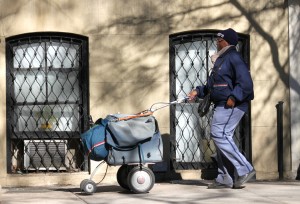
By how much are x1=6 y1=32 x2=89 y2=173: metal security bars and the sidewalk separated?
74 centimetres

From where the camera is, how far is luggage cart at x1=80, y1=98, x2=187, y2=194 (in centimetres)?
1018

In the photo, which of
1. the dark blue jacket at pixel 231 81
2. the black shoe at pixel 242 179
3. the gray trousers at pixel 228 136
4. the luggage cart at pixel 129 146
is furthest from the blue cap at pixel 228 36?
the black shoe at pixel 242 179

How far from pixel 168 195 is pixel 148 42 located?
2907 mm

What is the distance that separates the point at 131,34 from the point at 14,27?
1.71 meters

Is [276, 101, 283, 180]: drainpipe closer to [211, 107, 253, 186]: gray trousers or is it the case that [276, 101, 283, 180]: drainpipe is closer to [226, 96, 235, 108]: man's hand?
[211, 107, 253, 186]: gray trousers

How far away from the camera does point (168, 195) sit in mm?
Result: 10320

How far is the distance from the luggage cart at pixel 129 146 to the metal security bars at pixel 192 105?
2299mm

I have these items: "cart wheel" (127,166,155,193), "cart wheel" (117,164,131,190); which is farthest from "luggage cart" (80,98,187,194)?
"cart wheel" (117,164,131,190)

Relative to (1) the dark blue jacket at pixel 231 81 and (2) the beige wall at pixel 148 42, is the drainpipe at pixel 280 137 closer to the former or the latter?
(2) the beige wall at pixel 148 42

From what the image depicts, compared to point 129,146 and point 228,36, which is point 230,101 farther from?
point 129,146

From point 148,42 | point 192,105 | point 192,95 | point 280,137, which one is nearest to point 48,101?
point 148,42

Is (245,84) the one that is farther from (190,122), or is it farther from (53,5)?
(53,5)

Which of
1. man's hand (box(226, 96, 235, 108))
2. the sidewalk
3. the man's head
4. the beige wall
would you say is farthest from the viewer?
the beige wall

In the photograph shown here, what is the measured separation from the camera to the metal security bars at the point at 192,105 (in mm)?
12672
